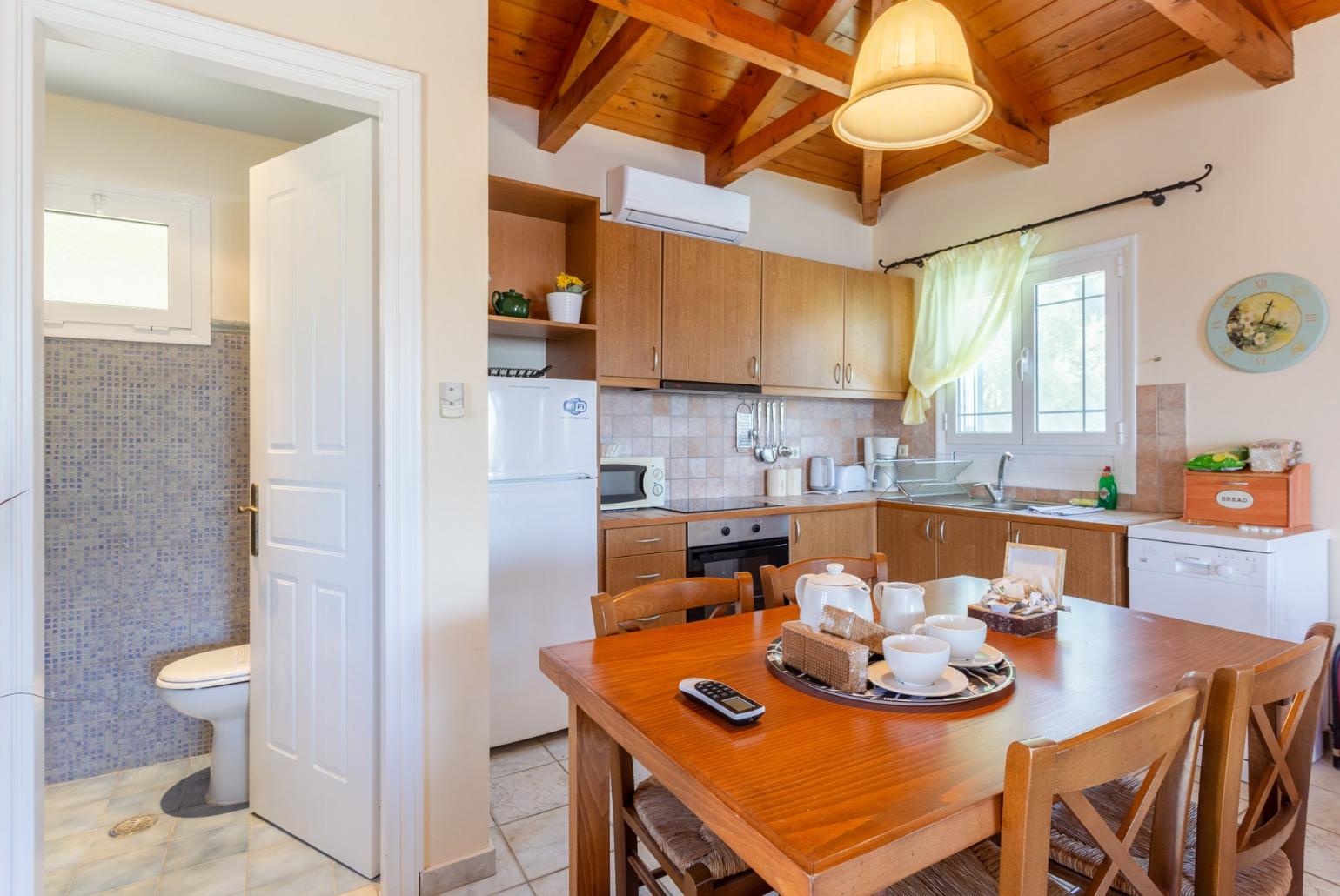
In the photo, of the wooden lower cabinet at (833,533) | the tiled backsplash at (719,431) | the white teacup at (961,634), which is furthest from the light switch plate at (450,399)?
the wooden lower cabinet at (833,533)

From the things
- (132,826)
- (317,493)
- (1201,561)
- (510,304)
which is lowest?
(132,826)

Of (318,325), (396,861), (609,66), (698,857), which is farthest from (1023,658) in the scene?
(609,66)

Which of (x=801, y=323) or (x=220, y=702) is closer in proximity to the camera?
(x=220, y=702)

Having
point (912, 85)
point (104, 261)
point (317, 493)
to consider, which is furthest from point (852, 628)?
point (104, 261)

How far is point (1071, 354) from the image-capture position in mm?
3422

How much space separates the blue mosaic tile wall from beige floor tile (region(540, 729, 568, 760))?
1.30 metres

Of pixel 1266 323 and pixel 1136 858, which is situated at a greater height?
pixel 1266 323

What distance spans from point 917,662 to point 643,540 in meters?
1.89

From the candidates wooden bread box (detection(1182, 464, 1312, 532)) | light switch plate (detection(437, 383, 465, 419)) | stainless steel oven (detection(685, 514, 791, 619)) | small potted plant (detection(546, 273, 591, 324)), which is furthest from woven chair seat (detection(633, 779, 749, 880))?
wooden bread box (detection(1182, 464, 1312, 532))

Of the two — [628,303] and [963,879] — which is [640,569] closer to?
[628,303]

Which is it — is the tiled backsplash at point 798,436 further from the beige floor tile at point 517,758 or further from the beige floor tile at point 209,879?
the beige floor tile at point 209,879

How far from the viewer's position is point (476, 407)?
72.9 inches

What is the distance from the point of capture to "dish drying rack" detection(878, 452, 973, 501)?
368 centimetres

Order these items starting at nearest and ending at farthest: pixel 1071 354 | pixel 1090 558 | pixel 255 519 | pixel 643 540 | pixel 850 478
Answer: pixel 255 519 < pixel 1090 558 < pixel 643 540 < pixel 1071 354 < pixel 850 478
